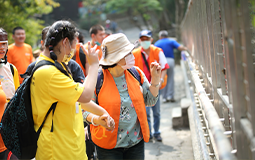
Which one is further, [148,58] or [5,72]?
[148,58]

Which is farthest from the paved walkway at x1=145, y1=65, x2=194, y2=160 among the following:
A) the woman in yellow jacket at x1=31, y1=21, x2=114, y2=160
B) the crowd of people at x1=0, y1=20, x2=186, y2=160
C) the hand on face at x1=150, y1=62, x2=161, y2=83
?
the woman in yellow jacket at x1=31, y1=21, x2=114, y2=160

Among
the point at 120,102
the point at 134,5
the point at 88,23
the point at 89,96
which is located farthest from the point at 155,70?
the point at 88,23

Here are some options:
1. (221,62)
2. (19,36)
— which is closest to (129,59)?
(221,62)

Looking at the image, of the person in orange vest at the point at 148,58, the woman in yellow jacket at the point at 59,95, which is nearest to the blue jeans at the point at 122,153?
the woman in yellow jacket at the point at 59,95

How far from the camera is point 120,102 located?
3021mm

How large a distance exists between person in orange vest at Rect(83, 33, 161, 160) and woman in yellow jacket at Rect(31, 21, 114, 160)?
459mm

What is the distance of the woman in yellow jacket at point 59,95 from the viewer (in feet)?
7.76

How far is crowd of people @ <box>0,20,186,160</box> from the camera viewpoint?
242 centimetres

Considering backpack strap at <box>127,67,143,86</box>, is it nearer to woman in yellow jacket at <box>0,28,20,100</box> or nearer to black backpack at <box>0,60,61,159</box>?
black backpack at <box>0,60,61,159</box>

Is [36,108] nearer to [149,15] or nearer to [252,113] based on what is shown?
[252,113]

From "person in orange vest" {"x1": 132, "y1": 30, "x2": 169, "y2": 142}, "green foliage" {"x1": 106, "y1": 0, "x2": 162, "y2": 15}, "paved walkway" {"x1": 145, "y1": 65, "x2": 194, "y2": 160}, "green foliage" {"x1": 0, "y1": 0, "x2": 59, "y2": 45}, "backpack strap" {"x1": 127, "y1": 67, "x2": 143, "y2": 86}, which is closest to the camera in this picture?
"backpack strap" {"x1": 127, "y1": 67, "x2": 143, "y2": 86}

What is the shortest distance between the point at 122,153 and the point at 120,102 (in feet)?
Result: 1.77

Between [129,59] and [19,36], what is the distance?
426cm

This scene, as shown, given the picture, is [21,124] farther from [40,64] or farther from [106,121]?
[106,121]
